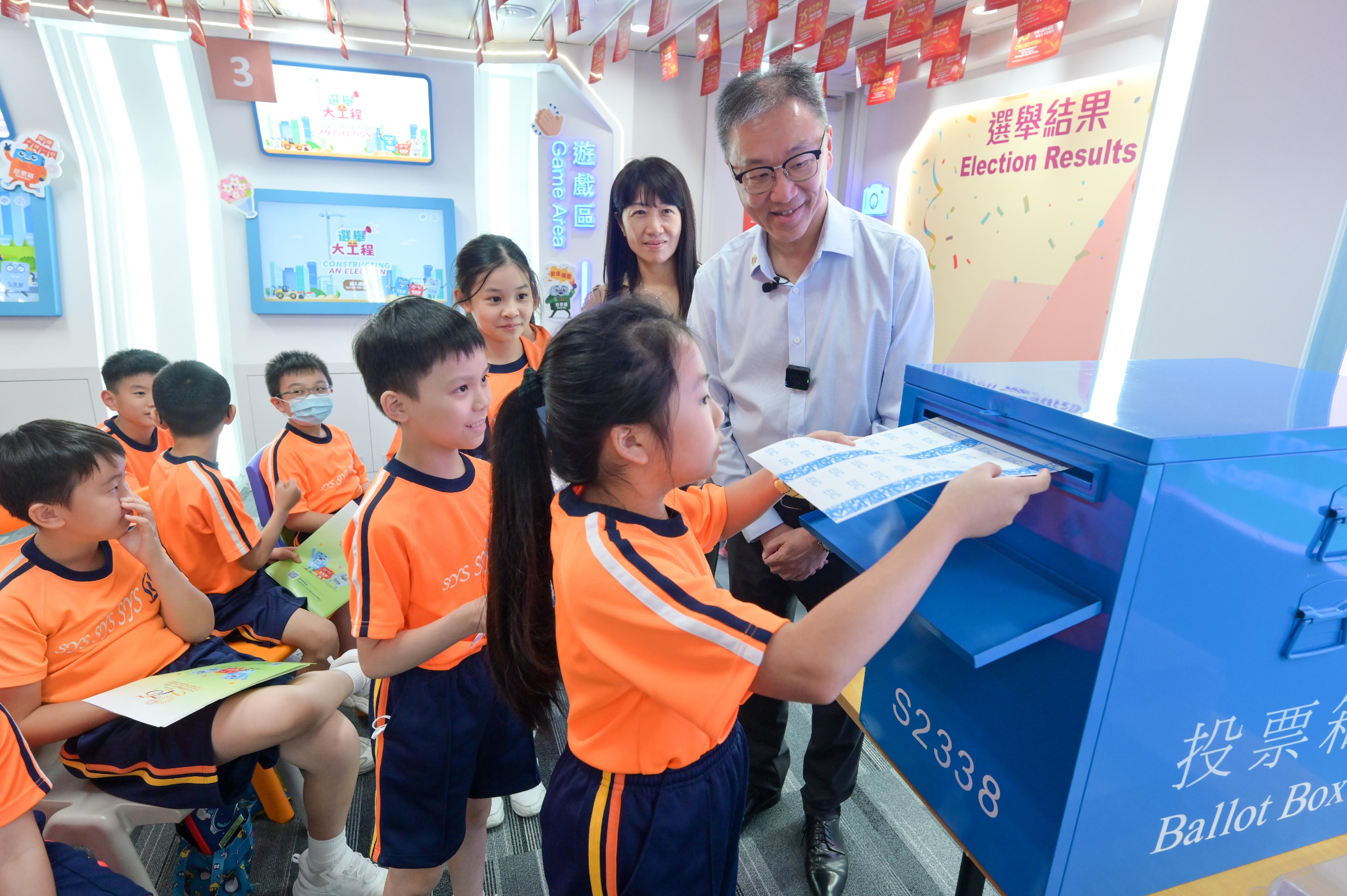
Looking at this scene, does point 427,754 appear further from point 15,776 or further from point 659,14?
point 659,14

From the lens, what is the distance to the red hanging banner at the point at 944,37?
278 cm

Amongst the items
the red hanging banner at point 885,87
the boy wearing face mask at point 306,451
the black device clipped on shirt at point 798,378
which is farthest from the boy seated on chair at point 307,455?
the red hanging banner at point 885,87

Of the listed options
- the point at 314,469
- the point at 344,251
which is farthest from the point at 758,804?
the point at 344,251

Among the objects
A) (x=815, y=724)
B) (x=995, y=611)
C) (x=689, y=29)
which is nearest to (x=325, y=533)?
(x=815, y=724)

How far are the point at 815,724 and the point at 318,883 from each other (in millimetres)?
1221

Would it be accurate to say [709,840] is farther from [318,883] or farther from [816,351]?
[318,883]

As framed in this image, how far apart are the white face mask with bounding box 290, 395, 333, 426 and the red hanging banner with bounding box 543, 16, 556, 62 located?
233 cm

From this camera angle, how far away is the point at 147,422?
2520 millimetres

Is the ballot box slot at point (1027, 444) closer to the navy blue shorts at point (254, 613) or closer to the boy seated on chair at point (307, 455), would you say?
the navy blue shorts at point (254, 613)

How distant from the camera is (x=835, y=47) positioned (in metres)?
3.23

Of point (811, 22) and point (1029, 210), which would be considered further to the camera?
point (1029, 210)

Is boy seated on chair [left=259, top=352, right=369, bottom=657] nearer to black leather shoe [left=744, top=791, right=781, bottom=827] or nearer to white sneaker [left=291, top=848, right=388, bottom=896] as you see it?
white sneaker [left=291, top=848, right=388, bottom=896]

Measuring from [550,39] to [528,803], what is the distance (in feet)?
12.2

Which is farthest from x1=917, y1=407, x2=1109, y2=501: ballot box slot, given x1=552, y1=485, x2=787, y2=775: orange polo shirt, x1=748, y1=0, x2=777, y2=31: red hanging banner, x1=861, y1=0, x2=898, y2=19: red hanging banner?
x1=748, y1=0, x2=777, y2=31: red hanging banner
